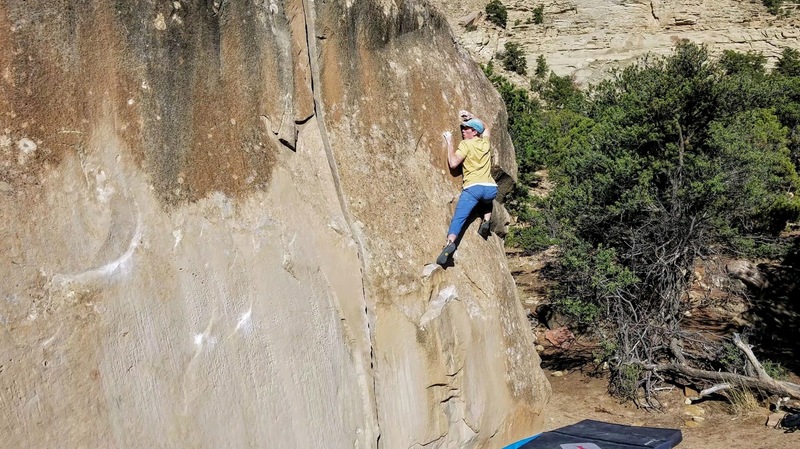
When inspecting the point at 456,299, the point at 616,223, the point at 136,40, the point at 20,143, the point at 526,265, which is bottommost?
the point at 526,265

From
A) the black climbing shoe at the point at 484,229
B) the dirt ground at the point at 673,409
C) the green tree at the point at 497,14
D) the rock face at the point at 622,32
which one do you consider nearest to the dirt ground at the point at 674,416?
the dirt ground at the point at 673,409

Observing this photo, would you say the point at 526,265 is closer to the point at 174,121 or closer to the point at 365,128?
the point at 365,128

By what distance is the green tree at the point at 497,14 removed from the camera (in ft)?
139

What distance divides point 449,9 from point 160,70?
4188 cm

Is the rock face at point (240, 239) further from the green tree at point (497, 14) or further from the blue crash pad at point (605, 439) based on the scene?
the green tree at point (497, 14)

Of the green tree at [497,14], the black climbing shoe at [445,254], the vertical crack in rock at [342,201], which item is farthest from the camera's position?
the green tree at [497,14]

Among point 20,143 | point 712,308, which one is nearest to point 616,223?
point 712,308

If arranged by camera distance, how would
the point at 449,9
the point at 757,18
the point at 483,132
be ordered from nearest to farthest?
the point at 483,132
the point at 757,18
the point at 449,9

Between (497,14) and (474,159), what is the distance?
Answer: 38.4m

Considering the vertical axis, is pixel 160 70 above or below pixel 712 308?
above

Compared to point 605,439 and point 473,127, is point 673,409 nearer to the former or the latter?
point 605,439

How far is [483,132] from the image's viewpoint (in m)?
6.03

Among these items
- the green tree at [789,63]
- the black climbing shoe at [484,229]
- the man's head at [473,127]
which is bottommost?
the green tree at [789,63]

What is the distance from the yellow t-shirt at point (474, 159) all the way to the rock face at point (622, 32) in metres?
34.7
